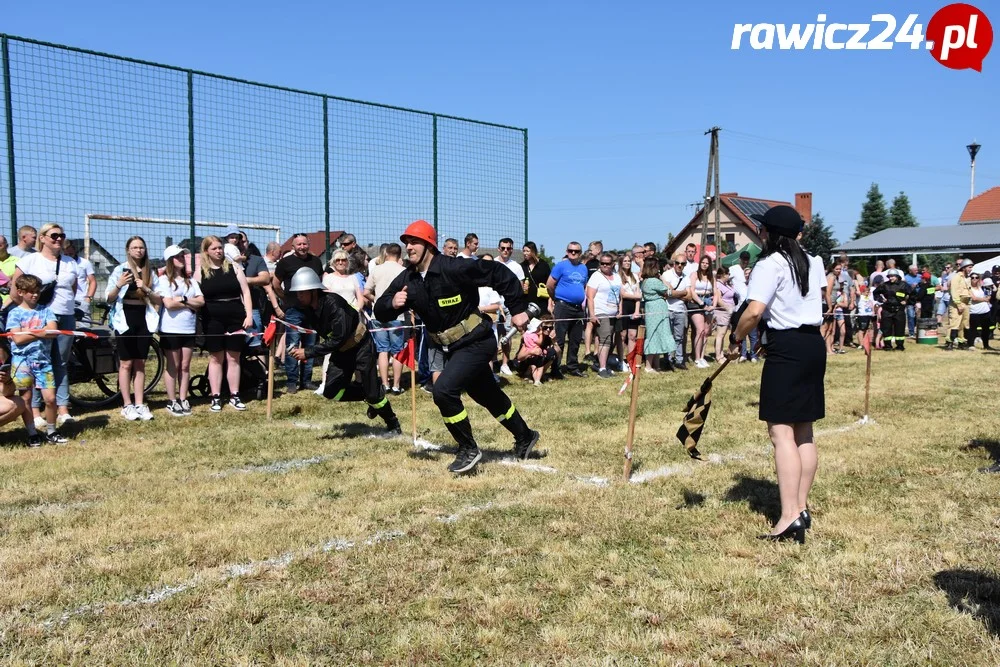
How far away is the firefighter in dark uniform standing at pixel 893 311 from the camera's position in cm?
1838

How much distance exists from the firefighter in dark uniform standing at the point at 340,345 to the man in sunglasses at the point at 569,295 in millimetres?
5169

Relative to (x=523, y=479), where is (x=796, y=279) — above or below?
above

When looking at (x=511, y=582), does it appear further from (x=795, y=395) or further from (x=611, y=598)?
(x=795, y=395)

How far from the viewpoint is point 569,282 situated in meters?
12.8

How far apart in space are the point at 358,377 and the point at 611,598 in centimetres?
431

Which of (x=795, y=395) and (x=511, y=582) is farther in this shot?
(x=795, y=395)

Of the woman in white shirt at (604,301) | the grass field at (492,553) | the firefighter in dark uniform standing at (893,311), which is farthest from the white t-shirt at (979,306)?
the grass field at (492,553)

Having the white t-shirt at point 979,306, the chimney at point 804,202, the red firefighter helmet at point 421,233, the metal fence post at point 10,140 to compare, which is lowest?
the white t-shirt at point 979,306

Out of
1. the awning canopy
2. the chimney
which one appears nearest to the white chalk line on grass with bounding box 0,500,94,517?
the awning canopy

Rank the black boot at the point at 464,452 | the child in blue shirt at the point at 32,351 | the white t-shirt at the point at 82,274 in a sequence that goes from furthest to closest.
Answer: the white t-shirt at the point at 82,274
the child in blue shirt at the point at 32,351
the black boot at the point at 464,452

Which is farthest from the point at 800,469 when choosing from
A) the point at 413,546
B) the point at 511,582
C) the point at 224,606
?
the point at 224,606

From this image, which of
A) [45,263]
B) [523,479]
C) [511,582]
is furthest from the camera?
[45,263]

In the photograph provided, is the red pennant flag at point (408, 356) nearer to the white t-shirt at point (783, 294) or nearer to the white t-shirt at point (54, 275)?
the white t-shirt at point (783, 294)

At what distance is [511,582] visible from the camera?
4.32 metres
